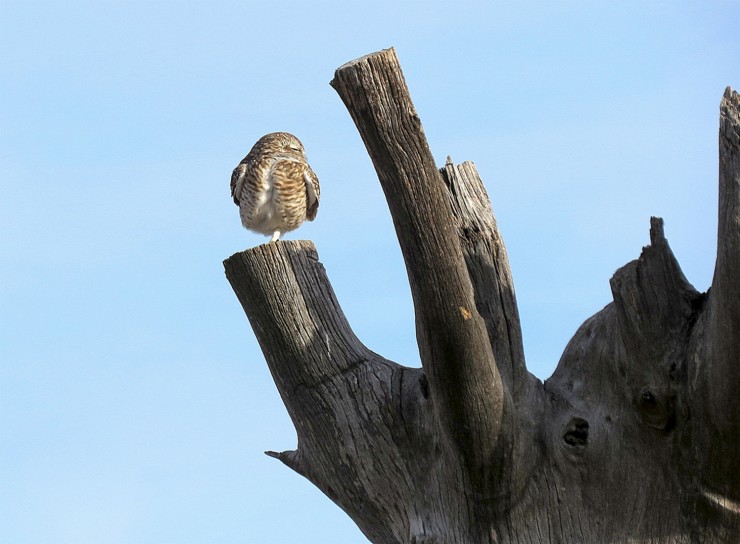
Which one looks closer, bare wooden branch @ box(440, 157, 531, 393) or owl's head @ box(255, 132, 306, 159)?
bare wooden branch @ box(440, 157, 531, 393)

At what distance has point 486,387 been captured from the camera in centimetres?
500

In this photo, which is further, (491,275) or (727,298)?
(491,275)

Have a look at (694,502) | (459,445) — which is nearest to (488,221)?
(459,445)

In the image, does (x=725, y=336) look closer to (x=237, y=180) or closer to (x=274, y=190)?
(x=274, y=190)

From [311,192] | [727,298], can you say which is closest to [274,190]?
[311,192]

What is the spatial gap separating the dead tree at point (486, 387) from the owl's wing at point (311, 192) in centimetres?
313

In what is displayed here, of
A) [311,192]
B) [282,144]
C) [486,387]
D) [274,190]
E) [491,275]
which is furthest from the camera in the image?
[282,144]

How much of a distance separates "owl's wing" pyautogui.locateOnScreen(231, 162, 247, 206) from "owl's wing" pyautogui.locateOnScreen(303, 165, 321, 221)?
0.58m

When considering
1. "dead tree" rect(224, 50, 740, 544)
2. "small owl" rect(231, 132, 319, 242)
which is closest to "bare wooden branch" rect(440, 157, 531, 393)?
"dead tree" rect(224, 50, 740, 544)

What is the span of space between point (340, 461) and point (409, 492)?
43 centimetres

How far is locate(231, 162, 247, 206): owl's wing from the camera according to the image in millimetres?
9062

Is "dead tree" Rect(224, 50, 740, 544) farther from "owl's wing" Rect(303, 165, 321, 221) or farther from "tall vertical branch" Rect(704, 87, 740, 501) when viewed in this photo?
"owl's wing" Rect(303, 165, 321, 221)

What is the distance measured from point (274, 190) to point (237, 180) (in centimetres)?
53

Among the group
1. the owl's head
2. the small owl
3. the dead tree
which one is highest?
the owl's head
